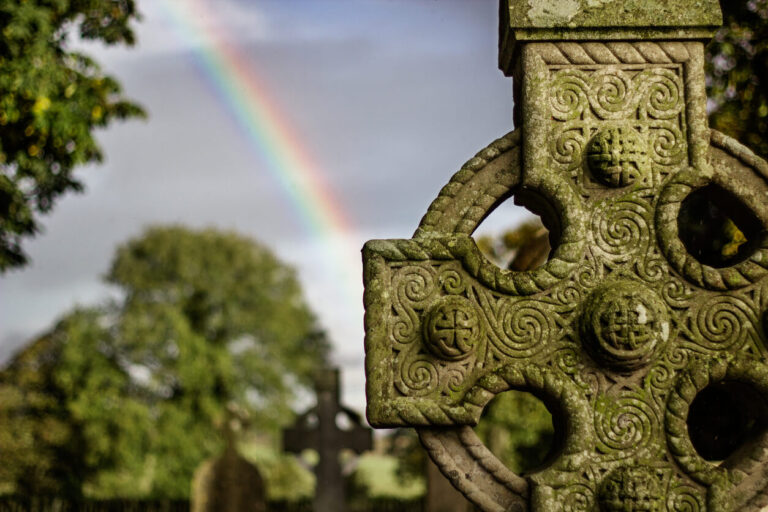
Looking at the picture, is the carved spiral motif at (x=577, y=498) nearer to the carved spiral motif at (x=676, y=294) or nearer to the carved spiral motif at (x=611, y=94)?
the carved spiral motif at (x=676, y=294)

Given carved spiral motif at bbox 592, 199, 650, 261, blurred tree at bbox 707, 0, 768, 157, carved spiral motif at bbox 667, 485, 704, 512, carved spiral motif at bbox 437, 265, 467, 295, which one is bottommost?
carved spiral motif at bbox 667, 485, 704, 512

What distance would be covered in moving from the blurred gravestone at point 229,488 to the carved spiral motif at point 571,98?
1035cm

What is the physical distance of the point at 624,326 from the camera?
3.12m

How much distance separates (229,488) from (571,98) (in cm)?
1061

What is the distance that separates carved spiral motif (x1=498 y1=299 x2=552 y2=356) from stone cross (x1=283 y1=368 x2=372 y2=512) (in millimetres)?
8261

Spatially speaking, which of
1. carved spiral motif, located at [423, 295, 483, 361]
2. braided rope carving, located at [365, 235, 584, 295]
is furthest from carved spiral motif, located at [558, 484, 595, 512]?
braided rope carving, located at [365, 235, 584, 295]

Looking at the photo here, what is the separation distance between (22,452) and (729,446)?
2018 cm

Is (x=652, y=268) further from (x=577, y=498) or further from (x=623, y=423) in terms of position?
(x=577, y=498)

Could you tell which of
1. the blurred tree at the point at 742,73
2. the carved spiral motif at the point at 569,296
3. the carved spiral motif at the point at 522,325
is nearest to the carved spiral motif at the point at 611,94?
the carved spiral motif at the point at 569,296

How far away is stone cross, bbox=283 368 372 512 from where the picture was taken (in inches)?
448

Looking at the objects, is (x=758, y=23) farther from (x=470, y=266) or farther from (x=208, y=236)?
(x=208, y=236)

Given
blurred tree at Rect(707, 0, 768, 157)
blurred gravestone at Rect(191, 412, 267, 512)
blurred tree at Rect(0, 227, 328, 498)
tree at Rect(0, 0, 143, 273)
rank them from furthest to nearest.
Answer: blurred tree at Rect(0, 227, 328, 498)
blurred gravestone at Rect(191, 412, 267, 512)
tree at Rect(0, 0, 143, 273)
blurred tree at Rect(707, 0, 768, 157)

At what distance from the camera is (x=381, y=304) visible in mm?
3217

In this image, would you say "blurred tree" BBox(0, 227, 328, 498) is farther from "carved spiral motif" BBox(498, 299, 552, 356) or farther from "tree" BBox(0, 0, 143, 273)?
"carved spiral motif" BBox(498, 299, 552, 356)
